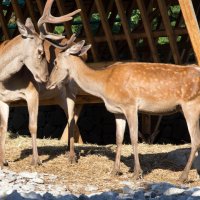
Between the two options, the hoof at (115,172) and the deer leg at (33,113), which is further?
the deer leg at (33,113)

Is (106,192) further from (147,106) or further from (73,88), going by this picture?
(73,88)

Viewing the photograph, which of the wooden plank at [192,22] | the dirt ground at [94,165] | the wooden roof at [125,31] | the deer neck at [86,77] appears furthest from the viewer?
the wooden roof at [125,31]

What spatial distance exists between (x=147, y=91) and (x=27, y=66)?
161cm

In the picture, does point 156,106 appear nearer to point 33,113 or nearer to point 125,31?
point 33,113

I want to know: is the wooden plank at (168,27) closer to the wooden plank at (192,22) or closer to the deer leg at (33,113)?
the wooden plank at (192,22)

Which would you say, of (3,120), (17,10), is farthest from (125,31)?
(3,120)

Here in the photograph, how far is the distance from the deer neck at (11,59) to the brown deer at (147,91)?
3.23ft

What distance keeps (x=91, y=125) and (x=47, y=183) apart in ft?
26.8

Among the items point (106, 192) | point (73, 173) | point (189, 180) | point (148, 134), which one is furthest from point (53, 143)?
point (106, 192)

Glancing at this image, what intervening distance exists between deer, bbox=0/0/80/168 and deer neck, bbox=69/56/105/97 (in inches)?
11.1

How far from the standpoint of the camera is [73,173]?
991cm

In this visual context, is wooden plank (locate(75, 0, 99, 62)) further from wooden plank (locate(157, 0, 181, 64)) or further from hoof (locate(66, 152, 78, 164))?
hoof (locate(66, 152, 78, 164))

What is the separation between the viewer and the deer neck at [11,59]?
33.3 feet

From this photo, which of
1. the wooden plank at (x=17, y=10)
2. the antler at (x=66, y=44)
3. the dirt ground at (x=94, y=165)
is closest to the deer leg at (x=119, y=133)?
the dirt ground at (x=94, y=165)
